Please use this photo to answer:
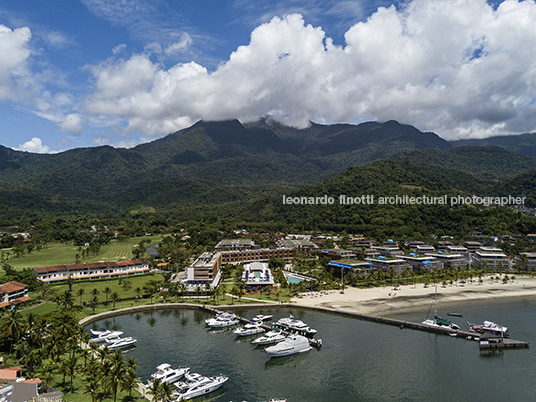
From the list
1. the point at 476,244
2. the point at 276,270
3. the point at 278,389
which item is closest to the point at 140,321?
the point at 278,389

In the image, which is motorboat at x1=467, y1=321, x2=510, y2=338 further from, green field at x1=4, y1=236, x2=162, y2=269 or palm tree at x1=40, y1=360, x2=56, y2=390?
green field at x1=4, y1=236, x2=162, y2=269

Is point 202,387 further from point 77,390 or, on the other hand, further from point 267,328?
point 267,328

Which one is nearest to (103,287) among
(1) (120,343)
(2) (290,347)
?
(1) (120,343)

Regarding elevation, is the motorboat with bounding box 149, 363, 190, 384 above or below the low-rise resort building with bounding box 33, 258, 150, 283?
below

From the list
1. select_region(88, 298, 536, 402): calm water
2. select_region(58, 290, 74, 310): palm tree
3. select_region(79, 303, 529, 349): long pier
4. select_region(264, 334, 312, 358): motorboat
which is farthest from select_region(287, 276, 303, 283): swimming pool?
select_region(58, 290, 74, 310): palm tree

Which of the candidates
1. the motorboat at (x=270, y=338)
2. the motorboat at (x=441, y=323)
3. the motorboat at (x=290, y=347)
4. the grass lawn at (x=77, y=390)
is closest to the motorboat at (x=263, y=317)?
the motorboat at (x=270, y=338)

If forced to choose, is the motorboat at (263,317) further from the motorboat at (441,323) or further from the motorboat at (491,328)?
the motorboat at (491,328)
